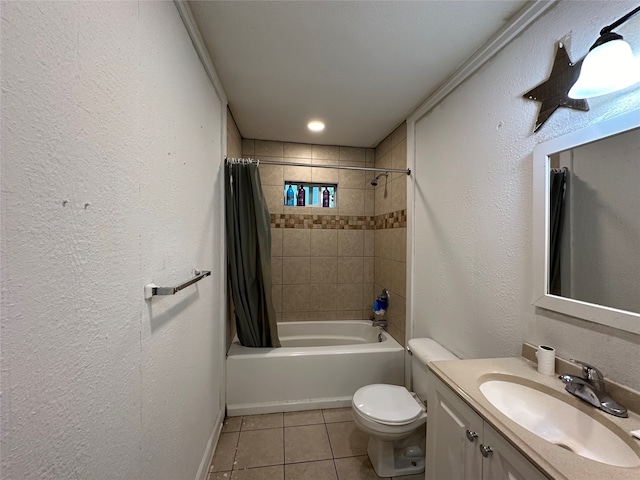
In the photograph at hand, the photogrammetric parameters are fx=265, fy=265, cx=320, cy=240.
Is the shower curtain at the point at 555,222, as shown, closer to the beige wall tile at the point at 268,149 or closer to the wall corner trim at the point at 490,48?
the wall corner trim at the point at 490,48

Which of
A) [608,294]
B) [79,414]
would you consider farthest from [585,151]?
[79,414]

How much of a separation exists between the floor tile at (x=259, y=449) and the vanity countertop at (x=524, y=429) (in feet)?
4.10

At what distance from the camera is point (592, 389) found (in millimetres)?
873

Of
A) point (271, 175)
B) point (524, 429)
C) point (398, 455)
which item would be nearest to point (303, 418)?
point (398, 455)

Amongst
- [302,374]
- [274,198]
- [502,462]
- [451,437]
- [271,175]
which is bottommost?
[302,374]

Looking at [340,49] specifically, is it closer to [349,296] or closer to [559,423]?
[559,423]

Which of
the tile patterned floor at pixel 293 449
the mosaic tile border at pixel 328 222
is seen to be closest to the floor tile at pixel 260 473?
the tile patterned floor at pixel 293 449

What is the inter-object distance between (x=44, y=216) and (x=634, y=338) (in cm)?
158

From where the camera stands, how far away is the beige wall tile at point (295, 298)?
2.90 metres

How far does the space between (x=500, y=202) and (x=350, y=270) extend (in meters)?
1.84

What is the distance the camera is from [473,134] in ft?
4.90

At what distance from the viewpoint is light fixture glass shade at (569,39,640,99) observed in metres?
0.81

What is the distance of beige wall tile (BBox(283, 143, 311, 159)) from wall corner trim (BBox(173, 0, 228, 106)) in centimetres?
110

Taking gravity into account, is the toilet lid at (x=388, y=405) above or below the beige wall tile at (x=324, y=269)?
below
